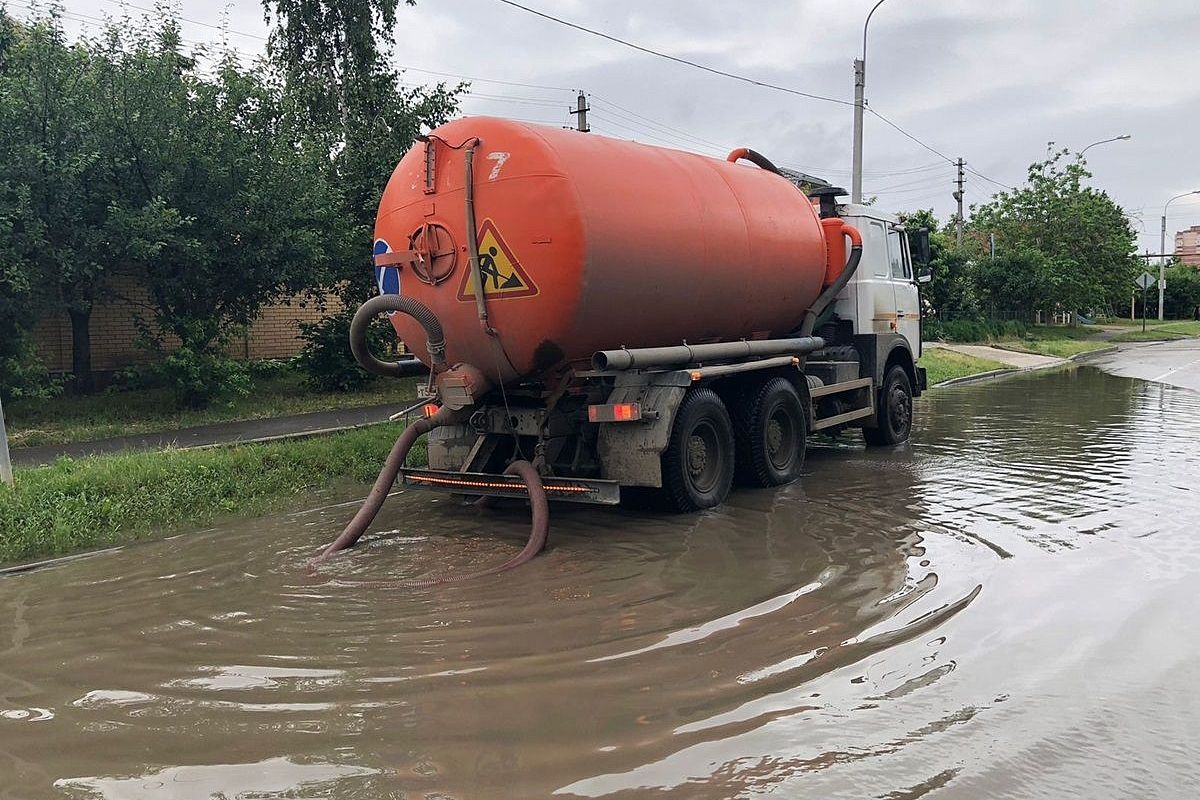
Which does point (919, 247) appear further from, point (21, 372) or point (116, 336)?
point (116, 336)

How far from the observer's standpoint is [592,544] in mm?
7027

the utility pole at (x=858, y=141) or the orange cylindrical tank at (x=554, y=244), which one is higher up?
the utility pole at (x=858, y=141)

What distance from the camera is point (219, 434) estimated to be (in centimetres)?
1111

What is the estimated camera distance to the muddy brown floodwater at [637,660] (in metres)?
3.51

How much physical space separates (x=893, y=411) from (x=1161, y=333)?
46.2 metres

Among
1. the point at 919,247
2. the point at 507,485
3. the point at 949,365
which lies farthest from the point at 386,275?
the point at 949,365

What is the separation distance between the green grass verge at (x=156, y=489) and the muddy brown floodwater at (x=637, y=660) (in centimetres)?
52

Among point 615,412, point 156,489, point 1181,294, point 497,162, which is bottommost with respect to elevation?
point 156,489

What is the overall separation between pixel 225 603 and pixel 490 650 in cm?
198

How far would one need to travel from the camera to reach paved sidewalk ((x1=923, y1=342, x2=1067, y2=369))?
28.2 meters

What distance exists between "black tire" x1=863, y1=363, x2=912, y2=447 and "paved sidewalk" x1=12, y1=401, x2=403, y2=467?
251 inches

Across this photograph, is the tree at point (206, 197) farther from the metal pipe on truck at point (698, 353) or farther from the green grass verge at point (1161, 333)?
the green grass verge at point (1161, 333)

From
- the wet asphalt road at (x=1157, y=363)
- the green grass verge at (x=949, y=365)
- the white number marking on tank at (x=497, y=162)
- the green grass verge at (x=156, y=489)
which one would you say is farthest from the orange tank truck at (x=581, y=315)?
the wet asphalt road at (x=1157, y=363)

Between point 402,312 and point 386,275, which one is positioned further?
point 386,275
